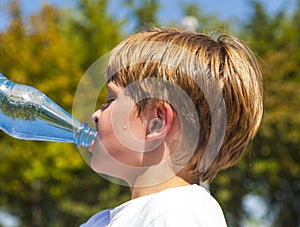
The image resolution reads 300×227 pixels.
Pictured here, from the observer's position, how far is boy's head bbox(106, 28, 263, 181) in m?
2.30

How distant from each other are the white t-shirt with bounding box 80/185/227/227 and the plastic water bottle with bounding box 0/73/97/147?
16.7 inches

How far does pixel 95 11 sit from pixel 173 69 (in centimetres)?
1800

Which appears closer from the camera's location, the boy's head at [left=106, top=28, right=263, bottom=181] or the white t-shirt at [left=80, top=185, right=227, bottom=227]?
the white t-shirt at [left=80, top=185, right=227, bottom=227]

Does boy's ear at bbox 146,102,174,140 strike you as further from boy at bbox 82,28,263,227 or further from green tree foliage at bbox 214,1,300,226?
green tree foliage at bbox 214,1,300,226

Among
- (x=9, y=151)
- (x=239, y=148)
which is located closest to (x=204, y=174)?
(x=239, y=148)

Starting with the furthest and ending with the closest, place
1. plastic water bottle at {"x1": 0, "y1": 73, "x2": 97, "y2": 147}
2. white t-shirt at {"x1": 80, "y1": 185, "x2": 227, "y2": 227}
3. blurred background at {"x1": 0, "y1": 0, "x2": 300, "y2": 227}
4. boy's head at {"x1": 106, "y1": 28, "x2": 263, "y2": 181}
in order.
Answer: blurred background at {"x1": 0, "y1": 0, "x2": 300, "y2": 227} → plastic water bottle at {"x1": 0, "y1": 73, "x2": 97, "y2": 147} → boy's head at {"x1": 106, "y1": 28, "x2": 263, "y2": 181} → white t-shirt at {"x1": 80, "y1": 185, "x2": 227, "y2": 227}

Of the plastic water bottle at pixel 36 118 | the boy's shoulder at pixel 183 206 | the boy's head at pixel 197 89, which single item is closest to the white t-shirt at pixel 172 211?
the boy's shoulder at pixel 183 206

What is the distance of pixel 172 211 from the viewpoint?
6.75 feet

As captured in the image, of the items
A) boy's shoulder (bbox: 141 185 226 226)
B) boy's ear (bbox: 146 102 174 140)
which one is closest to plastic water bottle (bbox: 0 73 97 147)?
boy's ear (bbox: 146 102 174 140)

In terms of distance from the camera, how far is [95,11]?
65.6ft

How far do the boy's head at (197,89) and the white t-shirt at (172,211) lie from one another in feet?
0.54

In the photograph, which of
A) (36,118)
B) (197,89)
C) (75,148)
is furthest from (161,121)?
(75,148)

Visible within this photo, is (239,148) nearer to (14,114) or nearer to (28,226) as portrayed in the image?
(14,114)

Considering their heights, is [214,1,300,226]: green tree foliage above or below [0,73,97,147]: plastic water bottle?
below
